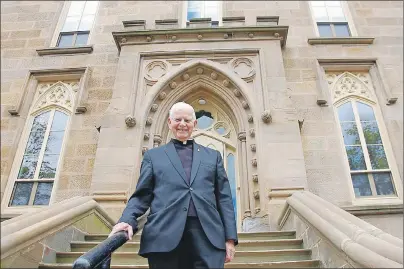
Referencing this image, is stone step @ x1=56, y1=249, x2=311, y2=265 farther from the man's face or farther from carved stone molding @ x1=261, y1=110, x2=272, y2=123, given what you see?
carved stone molding @ x1=261, y1=110, x2=272, y2=123

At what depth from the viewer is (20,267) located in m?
3.26

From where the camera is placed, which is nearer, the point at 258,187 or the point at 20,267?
the point at 20,267

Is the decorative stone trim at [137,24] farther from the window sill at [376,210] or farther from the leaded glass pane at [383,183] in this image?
the leaded glass pane at [383,183]

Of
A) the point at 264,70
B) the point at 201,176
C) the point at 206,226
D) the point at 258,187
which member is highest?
the point at 264,70

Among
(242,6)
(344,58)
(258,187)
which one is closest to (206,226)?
(258,187)

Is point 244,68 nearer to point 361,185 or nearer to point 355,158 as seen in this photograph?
point 355,158

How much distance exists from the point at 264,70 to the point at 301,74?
1278 millimetres

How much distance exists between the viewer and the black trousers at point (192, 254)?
2.29 metres

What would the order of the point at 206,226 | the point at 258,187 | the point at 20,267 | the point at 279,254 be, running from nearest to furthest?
the point at 206,226, the point at 20,267, the point at 279,254, the point at 258,187

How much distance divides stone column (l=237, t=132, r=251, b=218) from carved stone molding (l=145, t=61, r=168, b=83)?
2269 mm

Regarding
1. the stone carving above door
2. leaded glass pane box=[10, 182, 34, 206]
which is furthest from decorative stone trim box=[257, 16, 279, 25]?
leaded glass pane box=[10, 182, 34, 206]

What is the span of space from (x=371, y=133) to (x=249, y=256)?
498cm

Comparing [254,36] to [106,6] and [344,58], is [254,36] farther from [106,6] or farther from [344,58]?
[106,6]

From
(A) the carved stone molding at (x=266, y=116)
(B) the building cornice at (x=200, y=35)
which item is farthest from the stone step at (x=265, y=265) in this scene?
(B) the building cornice at (x=200, y=35)
